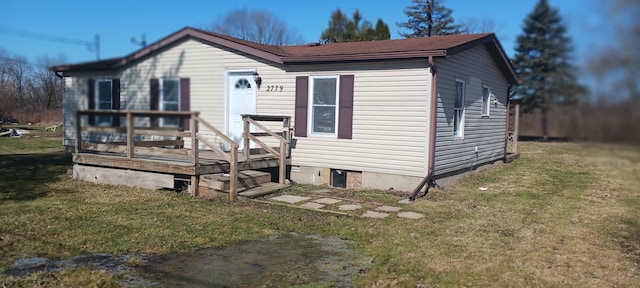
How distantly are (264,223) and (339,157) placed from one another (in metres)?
3.56

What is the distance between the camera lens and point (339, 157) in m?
9.54

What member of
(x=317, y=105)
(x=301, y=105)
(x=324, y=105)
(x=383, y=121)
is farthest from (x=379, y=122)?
(x=301, y=105)

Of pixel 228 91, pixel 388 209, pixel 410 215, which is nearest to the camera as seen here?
pixel 228 91

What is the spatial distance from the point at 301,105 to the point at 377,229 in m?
4.02

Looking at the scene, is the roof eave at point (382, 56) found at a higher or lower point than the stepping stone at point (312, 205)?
higher

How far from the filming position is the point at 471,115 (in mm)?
11094

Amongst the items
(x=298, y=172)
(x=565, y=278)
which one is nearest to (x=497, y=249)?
(x=565, y=278)

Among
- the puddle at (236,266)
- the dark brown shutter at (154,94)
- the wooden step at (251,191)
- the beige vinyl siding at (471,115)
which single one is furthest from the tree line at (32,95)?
the beige vinyl siding at (471,115)

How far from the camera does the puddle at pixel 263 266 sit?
13.7ft

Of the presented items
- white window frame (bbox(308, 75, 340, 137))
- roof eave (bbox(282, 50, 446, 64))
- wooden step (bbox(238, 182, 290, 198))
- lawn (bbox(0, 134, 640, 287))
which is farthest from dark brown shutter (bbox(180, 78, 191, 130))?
white window frame (bbox(308, 75, 340, 137))

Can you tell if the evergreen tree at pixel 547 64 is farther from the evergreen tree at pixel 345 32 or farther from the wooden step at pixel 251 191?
the wooden step at pixel 251 191

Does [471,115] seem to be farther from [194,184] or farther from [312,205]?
[194,184]

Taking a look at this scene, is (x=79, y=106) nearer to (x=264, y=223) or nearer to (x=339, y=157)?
(x=264, y=223)

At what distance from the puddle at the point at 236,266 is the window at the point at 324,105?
456cm
